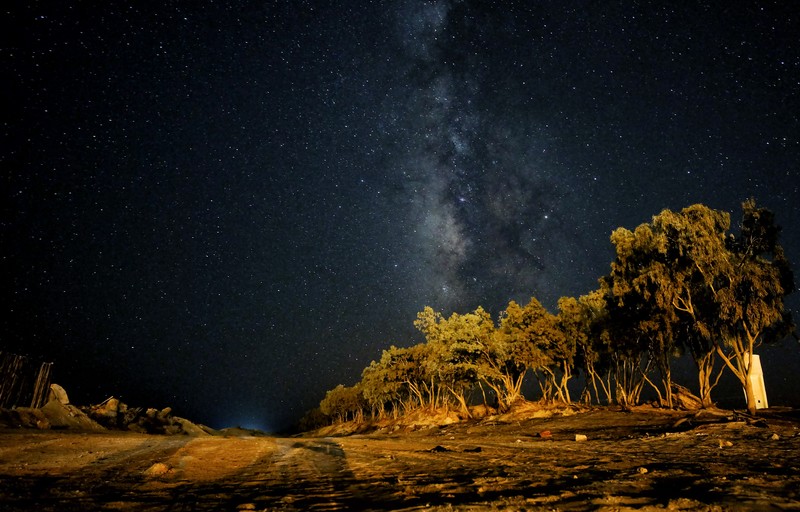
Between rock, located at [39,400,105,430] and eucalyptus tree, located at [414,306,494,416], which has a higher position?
eucalyptus tree, located at [414,306,494,416]

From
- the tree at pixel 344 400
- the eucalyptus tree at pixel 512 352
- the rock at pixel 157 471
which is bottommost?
the tree at pixel 344 400

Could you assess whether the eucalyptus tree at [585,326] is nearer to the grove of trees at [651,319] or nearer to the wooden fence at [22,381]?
the grove of trees at [651,319]

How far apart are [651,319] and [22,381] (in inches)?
1768

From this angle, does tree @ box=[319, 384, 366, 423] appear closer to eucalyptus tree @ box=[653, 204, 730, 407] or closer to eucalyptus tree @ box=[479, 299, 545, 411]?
eucalyptus tree @ box=[479, 299, 545, 411]

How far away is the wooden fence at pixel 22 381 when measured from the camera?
25.5 metres

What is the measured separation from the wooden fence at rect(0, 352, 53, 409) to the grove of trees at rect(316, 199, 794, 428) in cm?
3284

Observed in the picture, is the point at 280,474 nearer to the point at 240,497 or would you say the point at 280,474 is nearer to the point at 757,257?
the point at 240,497

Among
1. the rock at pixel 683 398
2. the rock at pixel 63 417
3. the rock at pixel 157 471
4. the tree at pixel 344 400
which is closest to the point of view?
the rock at pixel 157 471

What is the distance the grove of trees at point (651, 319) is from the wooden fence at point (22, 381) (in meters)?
32.8

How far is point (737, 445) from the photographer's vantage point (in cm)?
1166

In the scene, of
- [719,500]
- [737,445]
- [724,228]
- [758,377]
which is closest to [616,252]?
[724,228]

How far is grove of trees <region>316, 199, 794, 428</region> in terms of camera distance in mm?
21875

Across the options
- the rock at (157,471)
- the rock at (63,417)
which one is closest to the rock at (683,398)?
the rock at (157,471)

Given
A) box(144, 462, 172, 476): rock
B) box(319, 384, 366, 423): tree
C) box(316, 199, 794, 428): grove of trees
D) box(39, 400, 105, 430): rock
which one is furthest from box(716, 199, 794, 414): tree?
box(319, 384, 366, 423): tree
